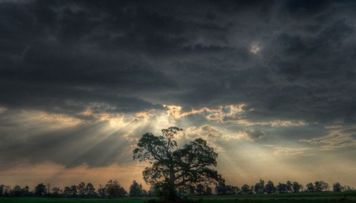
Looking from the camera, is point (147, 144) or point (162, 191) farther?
point (147, 144)

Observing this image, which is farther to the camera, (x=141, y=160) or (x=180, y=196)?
(x=141, y=160)

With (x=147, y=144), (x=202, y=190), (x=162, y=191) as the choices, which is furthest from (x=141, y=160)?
(x=202, y=190)

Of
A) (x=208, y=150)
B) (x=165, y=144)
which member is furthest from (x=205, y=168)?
(x=165, y=144)

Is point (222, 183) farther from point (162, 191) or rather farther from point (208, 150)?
point (162, 191)

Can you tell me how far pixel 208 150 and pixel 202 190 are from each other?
7137 mm

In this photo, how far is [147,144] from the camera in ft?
230

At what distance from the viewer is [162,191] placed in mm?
65812

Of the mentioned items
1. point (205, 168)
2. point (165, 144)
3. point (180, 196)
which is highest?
point (165, 144)

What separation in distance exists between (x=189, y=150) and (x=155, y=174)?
25.5 ft

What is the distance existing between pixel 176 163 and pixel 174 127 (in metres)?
6.67

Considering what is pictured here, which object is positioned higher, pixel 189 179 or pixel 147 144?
pixel 147 144

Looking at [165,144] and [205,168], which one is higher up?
[165,144]

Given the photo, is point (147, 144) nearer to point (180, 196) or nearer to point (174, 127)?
point (174, 127)

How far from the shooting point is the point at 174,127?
70.6 meters
